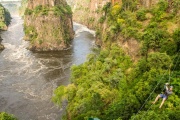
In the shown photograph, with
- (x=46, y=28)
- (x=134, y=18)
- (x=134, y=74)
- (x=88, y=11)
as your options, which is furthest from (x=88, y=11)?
(x=134, y=74)

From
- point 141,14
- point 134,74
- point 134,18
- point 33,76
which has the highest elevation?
point 141,14

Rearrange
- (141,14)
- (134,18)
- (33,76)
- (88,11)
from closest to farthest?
(141,14) → (134,18) → (33,76) → (88,11)

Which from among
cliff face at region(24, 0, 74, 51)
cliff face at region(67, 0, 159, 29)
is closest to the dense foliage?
cliff face at region(24, 0, 74, 51)

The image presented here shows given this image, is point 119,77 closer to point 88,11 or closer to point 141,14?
point 141,14

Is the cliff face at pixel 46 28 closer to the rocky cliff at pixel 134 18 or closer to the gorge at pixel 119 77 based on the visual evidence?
the gorge at pixel 119 77

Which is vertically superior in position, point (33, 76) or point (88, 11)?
point (88, 11)

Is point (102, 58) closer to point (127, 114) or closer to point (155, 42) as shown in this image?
point (155, 42)
